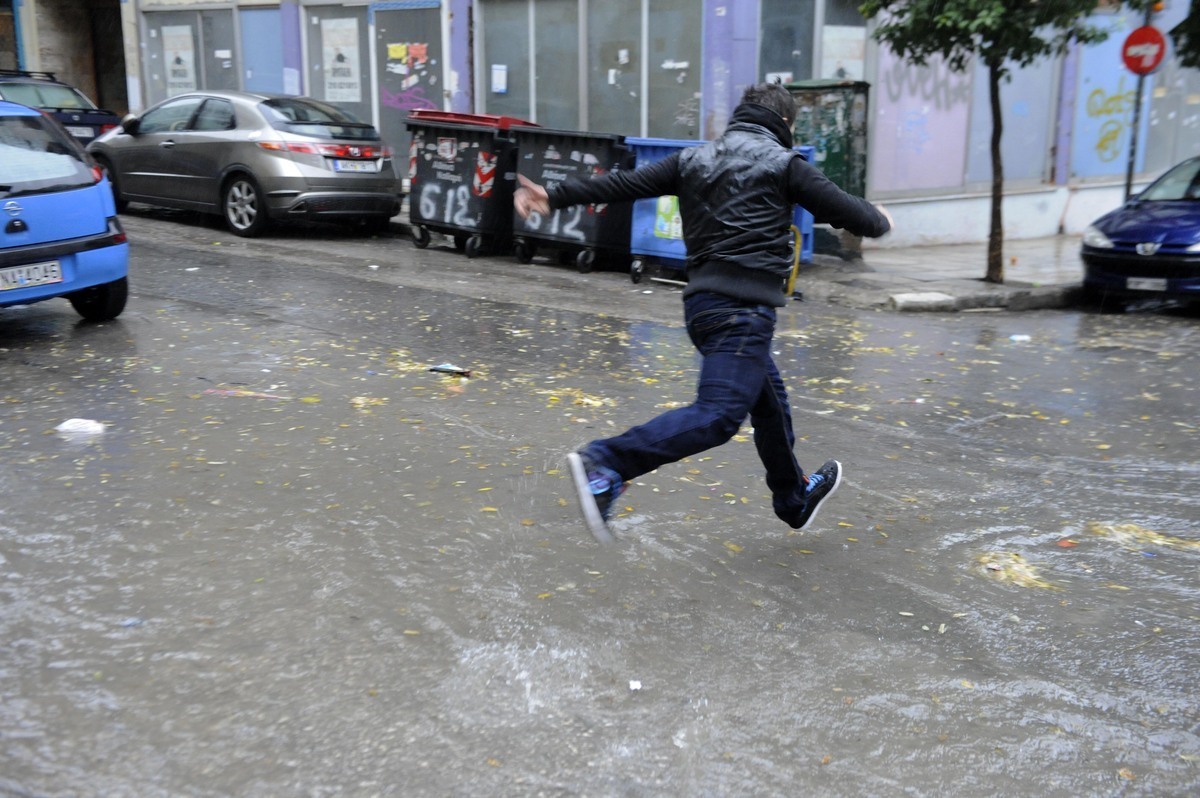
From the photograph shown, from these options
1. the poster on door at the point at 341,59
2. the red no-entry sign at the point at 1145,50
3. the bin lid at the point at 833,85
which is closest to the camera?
the red no-entry sign at the point at 1145,50

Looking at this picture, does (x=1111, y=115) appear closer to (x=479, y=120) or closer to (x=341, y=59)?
(x=479, y=120)

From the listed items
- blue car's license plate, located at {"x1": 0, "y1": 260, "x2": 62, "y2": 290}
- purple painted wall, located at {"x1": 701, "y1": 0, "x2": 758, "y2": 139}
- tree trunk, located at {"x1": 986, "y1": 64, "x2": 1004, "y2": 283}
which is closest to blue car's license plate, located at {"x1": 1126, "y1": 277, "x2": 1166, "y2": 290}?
tree trunk, located at {"x1": 986, "y1": 64, "x2": 1004, "y2": 283}

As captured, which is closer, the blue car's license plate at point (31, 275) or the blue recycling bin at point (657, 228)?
the blue car's license plate at point (31, 275)

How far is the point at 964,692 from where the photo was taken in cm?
364

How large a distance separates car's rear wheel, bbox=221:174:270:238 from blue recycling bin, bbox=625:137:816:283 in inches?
175

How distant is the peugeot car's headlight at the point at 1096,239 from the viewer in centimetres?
1180

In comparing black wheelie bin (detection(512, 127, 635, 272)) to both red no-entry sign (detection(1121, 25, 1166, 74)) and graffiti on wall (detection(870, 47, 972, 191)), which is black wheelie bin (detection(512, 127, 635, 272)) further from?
red no-entry sign (detection(1121, 25, 1166, 74))

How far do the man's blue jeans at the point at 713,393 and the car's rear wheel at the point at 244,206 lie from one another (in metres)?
10.3

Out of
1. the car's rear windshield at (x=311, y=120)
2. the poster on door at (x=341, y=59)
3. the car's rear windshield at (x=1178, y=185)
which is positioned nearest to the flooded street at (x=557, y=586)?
the car's rear windshield at (x=1178, y=185)

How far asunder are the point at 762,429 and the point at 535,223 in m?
8.83

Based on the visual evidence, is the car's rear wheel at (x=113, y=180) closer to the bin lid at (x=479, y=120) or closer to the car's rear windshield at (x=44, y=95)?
the car's rear windshield at (x=44, y=95)

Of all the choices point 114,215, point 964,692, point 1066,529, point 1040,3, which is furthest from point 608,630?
point 1040,3

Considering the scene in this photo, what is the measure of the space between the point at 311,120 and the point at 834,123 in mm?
6112

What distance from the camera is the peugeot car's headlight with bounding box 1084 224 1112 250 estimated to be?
11.8 meters
